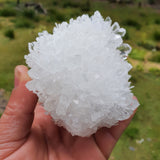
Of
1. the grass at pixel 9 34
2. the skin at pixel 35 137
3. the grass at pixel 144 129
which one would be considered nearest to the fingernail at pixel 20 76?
the skin at pixel 35 137

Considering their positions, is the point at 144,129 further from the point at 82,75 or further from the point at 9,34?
the point at 9,34

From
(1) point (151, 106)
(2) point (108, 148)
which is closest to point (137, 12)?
(1) point (151, 106)

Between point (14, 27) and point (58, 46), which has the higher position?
point (58, 46)

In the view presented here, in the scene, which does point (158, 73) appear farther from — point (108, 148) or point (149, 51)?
point (108, 148)

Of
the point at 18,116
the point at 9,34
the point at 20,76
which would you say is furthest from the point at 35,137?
the point at 9,34

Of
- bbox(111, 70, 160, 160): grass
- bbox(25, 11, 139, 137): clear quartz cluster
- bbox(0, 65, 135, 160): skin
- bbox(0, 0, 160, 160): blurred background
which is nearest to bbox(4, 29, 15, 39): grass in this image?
bbox(0, 0, 160, 160): blurred background

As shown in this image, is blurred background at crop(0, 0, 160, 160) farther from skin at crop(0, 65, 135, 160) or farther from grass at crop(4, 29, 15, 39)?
skin at crop(0, 65, 135, 160)
